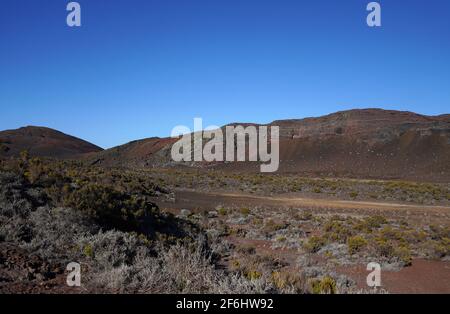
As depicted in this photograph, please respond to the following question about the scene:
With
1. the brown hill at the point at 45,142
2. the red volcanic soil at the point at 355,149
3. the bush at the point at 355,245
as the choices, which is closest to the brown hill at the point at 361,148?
the red volcanic soil at the point at 355,149

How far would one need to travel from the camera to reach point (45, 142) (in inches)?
4461

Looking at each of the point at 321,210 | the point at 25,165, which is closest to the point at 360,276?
the point at 25,165

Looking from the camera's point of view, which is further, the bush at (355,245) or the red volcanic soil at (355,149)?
the red volcanic soil at (355,149)

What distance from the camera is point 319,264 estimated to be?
40.6ft

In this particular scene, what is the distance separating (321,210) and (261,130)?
2560 inches

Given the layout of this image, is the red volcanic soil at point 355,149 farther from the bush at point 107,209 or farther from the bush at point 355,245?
the bush at point 107,209

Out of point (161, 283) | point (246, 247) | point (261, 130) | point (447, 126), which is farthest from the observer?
point (261, 130)

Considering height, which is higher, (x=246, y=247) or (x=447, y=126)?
(x=447, y=126)

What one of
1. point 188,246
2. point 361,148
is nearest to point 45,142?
point 361,148

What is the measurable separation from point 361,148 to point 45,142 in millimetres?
84703

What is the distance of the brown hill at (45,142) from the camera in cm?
10512

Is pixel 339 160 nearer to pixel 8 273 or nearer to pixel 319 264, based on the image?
pixel 319 264

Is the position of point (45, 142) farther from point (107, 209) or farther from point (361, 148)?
point (107, 209)

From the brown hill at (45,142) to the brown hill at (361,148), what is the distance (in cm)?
2200
